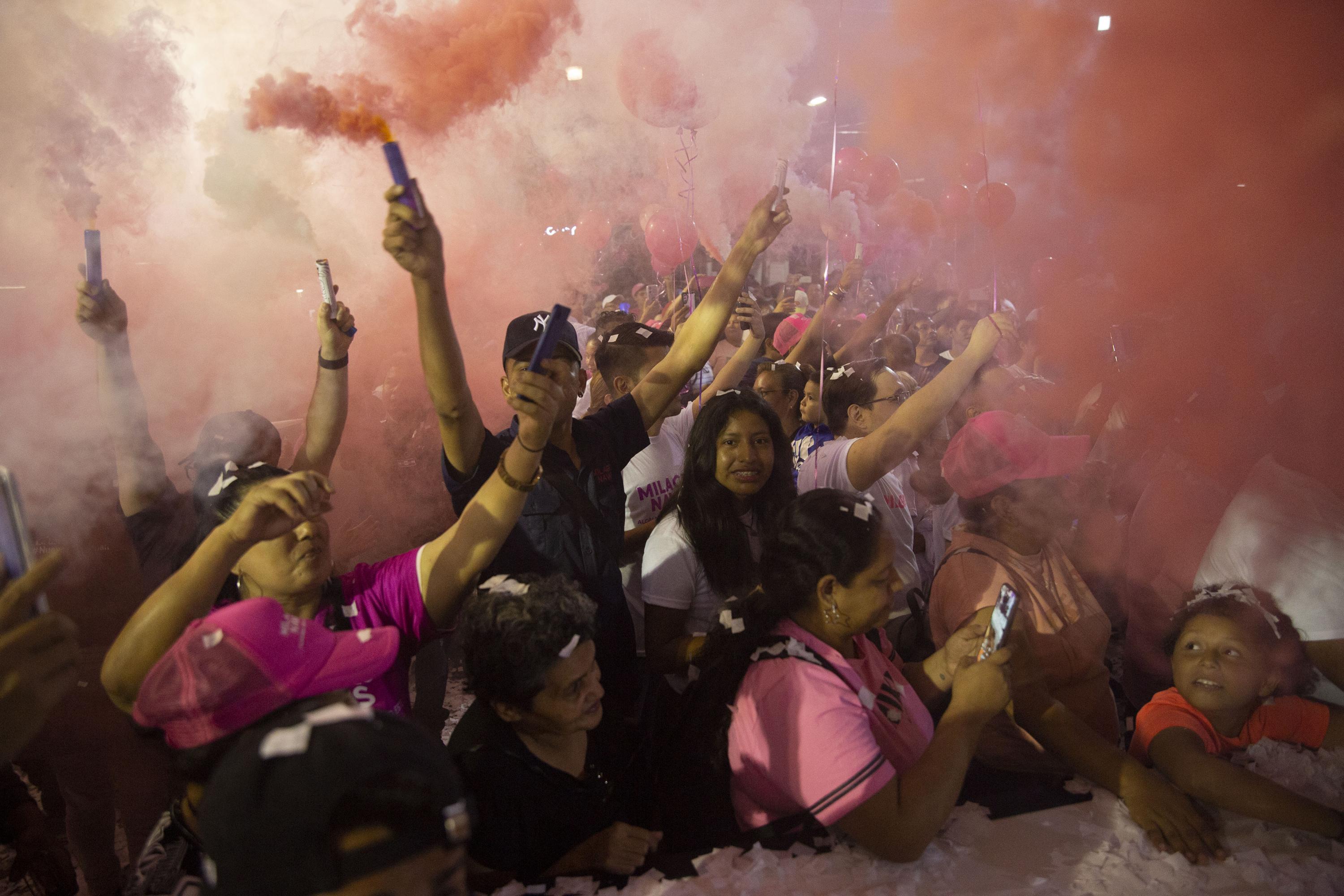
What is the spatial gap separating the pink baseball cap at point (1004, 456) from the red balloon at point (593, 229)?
17.6 ft

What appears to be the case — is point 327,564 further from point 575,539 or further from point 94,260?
point 94,260

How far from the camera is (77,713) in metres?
2.58

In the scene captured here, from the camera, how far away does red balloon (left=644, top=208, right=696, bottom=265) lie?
20.5ft

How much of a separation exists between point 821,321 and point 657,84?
1.62 m

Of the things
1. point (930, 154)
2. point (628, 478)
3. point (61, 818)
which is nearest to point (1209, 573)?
point (628, 478)

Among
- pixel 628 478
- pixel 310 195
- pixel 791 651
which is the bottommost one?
pixel 791 651

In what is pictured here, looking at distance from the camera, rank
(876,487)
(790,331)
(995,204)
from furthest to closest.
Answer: (790,331), (995,204), (876,487)

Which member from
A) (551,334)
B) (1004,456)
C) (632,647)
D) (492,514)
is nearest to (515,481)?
(492,514)

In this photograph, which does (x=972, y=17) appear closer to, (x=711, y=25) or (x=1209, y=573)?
(x=711, y=25)

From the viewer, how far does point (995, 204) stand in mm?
5434

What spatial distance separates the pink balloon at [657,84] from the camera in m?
4.45

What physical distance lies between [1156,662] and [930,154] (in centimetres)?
374

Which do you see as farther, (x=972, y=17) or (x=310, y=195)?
(x=310, y=195)

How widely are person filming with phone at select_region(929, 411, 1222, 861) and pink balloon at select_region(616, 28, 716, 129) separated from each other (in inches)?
117
